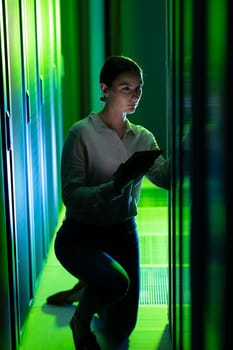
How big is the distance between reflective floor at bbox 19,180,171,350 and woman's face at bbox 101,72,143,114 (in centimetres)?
113

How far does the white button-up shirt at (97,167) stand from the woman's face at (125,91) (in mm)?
117

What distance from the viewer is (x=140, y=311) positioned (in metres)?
3.33

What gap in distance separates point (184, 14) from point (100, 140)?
2.48 ft

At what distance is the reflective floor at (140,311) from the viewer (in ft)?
9.61

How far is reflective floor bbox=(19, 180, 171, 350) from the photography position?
2930 millimetres

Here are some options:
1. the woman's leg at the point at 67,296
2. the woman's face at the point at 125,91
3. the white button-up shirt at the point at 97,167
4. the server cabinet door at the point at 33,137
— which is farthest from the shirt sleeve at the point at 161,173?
the woman's leg at the point at 67,296

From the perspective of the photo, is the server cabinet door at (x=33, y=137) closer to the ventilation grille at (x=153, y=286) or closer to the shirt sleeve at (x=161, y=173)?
the ventilation grille at (x=153, y=286)

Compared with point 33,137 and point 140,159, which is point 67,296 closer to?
point 33,137

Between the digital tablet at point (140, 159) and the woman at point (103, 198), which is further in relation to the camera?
the woman at point (103, 198)

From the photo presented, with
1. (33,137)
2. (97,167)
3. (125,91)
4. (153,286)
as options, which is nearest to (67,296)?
(153,286)

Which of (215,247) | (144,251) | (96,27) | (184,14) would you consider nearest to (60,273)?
(144,251)

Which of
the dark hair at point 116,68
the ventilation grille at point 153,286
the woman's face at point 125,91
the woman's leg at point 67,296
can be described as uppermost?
the dark hair at point 116,68

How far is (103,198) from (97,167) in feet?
0.75

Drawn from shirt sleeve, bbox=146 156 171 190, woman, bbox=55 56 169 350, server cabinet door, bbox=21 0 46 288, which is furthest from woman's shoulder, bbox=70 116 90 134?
server cabinet door, bbox=21 0 46 288
